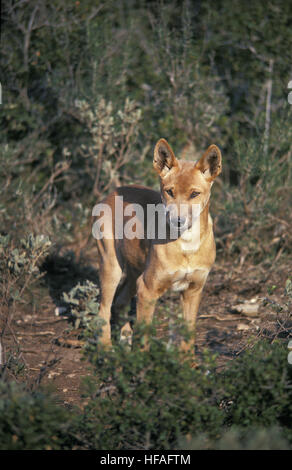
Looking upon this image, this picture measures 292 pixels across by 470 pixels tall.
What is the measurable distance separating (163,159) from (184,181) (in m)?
0.37

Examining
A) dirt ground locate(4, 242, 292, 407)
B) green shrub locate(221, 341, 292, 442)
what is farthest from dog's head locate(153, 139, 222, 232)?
green shrub locate(221, 341, 292, 442)

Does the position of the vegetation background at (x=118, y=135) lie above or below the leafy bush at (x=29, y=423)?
above

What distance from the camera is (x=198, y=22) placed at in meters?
9.45

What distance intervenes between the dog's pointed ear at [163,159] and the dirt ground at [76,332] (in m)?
1.23

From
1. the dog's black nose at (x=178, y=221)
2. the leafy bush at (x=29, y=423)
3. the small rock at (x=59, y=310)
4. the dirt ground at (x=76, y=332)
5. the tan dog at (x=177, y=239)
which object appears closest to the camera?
the leafy bush at (x=29, y=423)

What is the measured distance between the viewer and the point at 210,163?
15.6ft

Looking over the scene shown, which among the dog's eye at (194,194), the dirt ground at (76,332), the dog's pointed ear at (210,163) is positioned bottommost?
the dirt ground at (76,332)

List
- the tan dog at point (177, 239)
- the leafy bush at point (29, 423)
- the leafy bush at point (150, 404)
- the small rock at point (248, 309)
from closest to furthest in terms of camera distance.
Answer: the leafy bush at point (29, 423) < the leafy bush at point (150, 404) < the tan dog at point (177, 239) < the small rock at point (248, 309)

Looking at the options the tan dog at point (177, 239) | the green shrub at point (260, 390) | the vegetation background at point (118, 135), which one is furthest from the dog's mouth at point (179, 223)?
the green shrub at point (260, 390)

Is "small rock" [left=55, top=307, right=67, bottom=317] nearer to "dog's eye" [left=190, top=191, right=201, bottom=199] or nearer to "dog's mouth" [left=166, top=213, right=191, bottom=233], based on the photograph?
"dog's mouth" [left=166, top=213, right=191, bottom=233]

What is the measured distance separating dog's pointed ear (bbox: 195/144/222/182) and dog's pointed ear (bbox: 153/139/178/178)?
24cm

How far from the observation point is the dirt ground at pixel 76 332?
500 cm

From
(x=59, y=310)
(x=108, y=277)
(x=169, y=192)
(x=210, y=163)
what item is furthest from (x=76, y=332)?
(x=210, y=163)

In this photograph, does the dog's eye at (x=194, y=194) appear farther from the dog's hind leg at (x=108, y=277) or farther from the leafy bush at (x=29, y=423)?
the leafy bush at (x=29, y=423)
